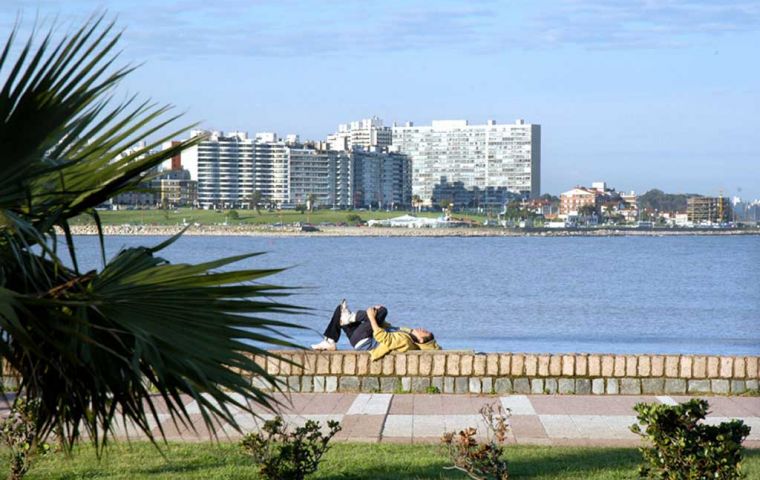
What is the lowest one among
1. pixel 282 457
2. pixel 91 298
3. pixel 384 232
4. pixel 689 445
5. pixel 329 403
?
pixel 384 232

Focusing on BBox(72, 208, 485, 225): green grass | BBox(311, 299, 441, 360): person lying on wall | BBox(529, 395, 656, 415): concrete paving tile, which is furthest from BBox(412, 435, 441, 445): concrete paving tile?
BBox(72, 208, 485, 225): green grass

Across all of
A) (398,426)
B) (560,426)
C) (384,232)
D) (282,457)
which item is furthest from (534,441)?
(384,232)

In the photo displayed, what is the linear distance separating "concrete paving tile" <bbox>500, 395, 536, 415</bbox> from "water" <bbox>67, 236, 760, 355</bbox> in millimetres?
1805

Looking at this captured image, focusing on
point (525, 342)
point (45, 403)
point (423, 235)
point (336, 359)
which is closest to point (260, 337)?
point (45, 403)

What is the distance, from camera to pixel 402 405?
35.9ft

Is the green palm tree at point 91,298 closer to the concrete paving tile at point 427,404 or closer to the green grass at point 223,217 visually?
the concrete paving tile at point 427,404

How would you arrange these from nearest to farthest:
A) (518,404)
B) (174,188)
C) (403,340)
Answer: (518,404) → (403,340) → (174,188)

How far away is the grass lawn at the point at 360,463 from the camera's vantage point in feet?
25.5

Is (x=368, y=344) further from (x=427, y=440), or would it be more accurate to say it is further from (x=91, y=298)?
(x=91, y=298)

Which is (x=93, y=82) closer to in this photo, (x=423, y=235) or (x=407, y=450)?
(x=407, y=450)

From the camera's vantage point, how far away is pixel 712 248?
128 metres

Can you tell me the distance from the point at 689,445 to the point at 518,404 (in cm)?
467

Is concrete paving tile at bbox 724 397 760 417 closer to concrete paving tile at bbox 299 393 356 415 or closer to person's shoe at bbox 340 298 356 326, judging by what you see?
concrete paving tile at bbox 299 393 356 415

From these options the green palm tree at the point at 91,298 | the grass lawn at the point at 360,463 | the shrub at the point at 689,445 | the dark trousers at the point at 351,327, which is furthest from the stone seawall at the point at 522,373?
the green palm tree at the point at 91,298
